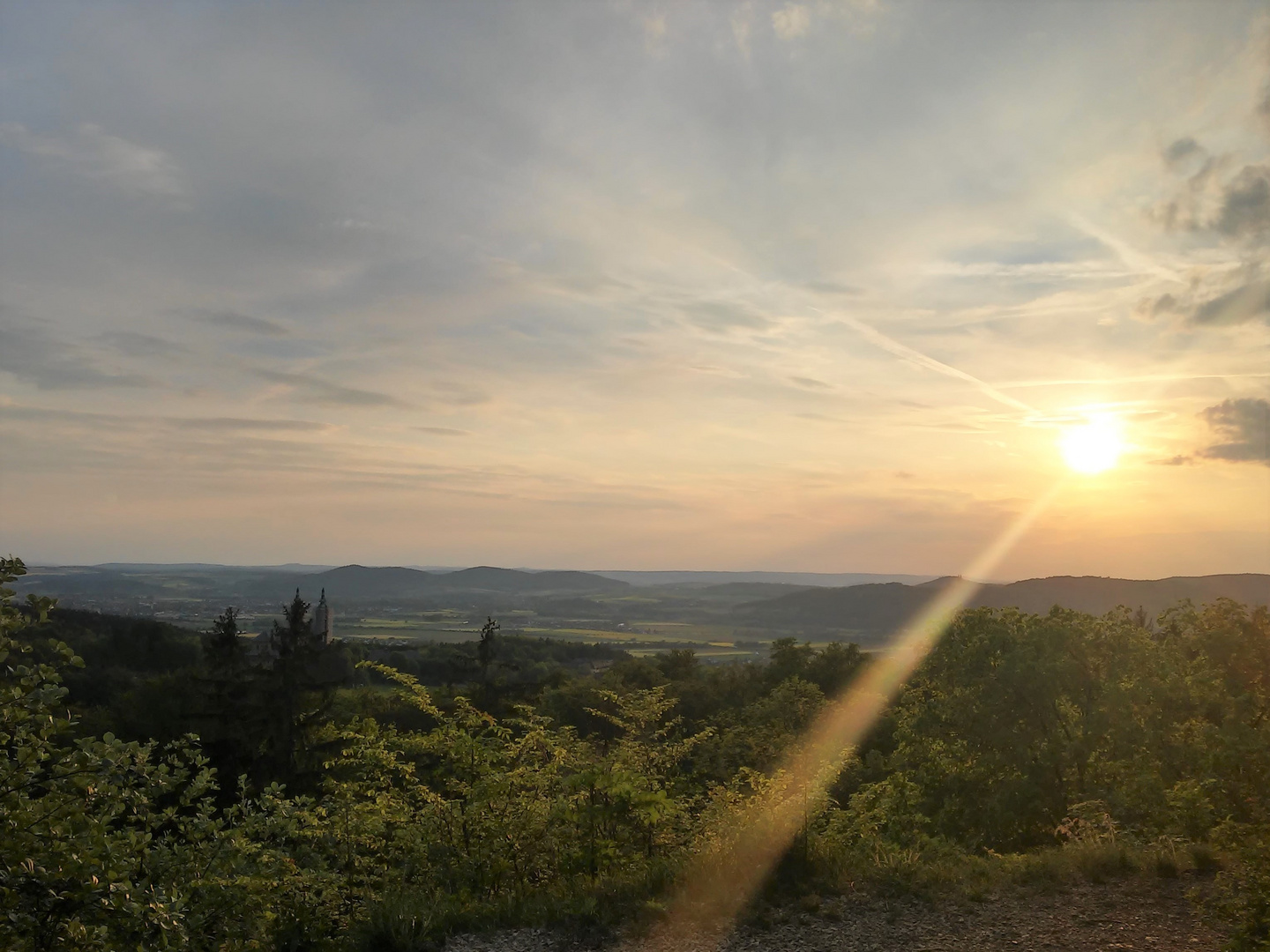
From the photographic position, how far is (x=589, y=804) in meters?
10.7

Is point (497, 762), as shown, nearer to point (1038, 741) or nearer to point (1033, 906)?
point (1033, 906)

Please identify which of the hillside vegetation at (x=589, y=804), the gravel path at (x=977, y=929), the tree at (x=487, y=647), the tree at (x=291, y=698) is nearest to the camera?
the hillside vegetation at (x=589, y=804)

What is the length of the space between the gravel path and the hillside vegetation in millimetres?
416

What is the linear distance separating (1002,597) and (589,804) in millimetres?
104600

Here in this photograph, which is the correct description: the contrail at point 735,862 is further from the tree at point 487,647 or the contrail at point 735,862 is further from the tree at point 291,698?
the tree at point 487,647

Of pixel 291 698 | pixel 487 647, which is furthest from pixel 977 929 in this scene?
pixel 487 647

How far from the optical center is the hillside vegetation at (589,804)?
16.0 ft

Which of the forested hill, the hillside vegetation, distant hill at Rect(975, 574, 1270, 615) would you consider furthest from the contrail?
distant hill at Rect(975, 574, 1270, 615)

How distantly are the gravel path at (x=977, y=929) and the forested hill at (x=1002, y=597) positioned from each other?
8459 millimetres

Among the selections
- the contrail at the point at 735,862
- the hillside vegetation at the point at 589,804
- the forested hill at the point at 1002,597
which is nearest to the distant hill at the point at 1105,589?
the forested hill at the point at 1002,597

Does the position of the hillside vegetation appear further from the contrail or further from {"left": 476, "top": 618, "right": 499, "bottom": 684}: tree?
{"left": 476, "top": 618, "right": 499, "bottom": 684}: tree

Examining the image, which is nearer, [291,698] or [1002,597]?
[291,698]

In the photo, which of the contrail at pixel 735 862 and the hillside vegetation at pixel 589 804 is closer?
the hillside vegetation at pixel 589 804

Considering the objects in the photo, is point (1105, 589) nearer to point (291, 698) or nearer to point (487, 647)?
point (487, 647)
